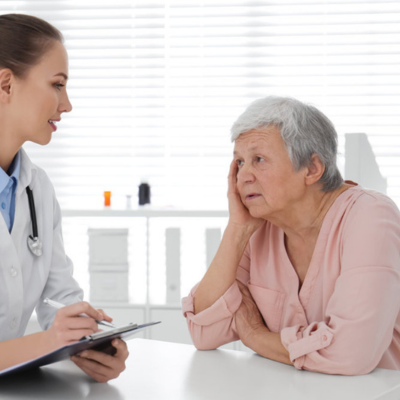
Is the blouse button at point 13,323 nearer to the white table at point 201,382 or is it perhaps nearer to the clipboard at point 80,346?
the white table at point 201,382

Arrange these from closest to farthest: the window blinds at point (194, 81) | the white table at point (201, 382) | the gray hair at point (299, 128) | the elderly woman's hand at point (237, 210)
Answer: the white table at point (201, 382) → the gray hair at point (299, 128) → the elderly woman's hand at point (237, 210) → the window blinds at point (194, 81)

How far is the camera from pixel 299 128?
1.73 meters

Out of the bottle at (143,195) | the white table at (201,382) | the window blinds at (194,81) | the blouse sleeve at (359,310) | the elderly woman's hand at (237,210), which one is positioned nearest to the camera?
the white table at (201,382)

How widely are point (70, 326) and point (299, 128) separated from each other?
793 millimetres

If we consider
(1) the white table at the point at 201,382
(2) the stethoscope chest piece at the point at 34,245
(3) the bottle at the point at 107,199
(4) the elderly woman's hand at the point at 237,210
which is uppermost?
(4) the elderly woman's hand at the point at 237,210

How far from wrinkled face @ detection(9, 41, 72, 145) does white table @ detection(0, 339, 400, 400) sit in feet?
1.90

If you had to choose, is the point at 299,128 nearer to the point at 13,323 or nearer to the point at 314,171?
the point at 314,171

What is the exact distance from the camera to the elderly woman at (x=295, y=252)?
1.56 meters

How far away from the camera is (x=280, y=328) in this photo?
5.82ft

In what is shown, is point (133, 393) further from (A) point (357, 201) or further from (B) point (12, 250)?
(A) point (357, 201)

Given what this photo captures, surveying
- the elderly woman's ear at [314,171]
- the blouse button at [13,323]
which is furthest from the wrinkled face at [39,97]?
the elderly woman's ear at [314,171]

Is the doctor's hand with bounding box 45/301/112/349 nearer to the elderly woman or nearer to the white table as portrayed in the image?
the white table

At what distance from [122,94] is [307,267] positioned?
2.29m

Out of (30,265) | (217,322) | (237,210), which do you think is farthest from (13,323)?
(237,210)
